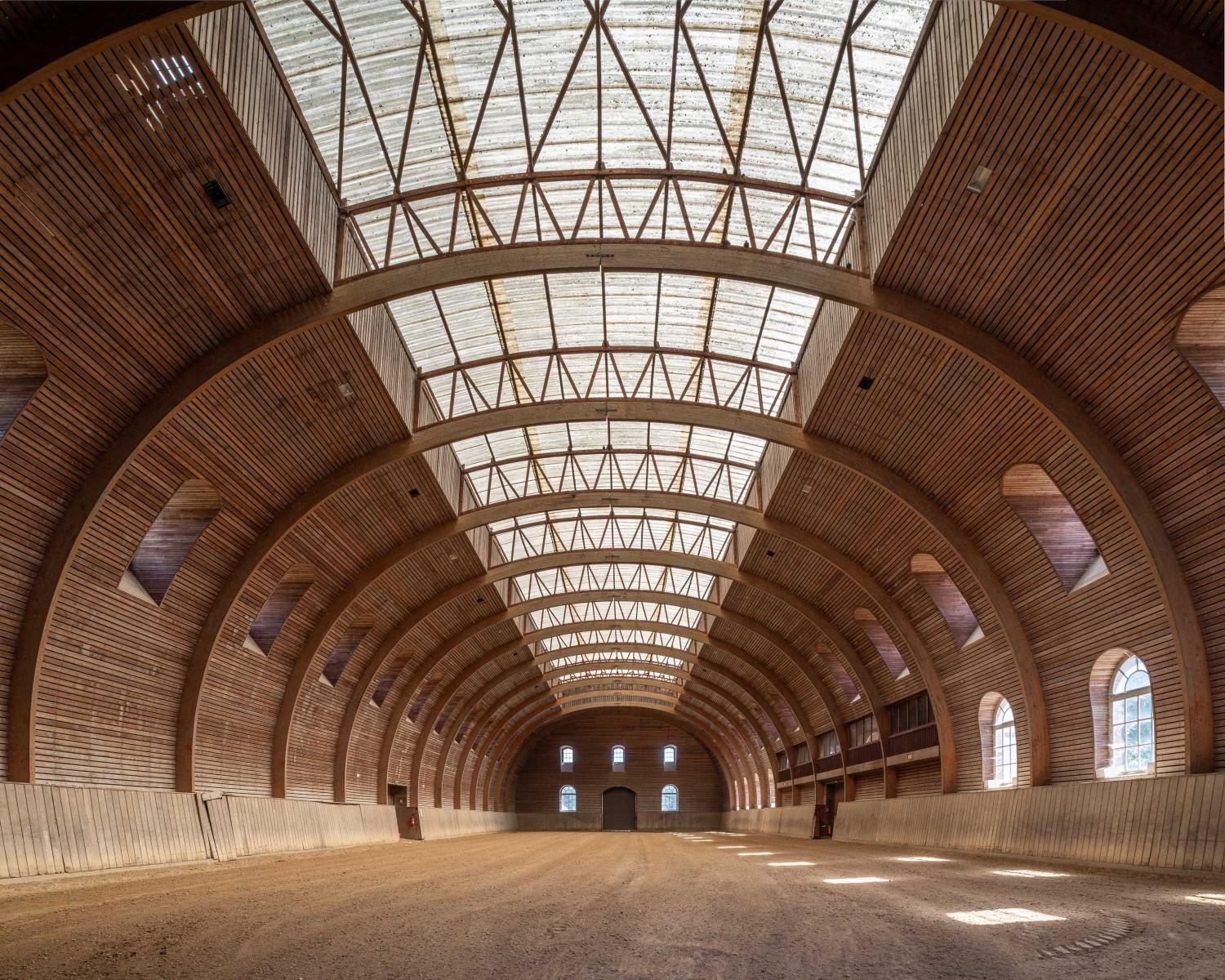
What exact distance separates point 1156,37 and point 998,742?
2144cm

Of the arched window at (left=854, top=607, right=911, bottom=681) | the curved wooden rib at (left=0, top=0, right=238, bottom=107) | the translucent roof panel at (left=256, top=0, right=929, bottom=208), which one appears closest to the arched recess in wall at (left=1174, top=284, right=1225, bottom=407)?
the translucent roof panel at (left=256, top=0, right=929, bottom=208)

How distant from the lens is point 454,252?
61.6 ft

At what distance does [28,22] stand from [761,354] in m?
17.2

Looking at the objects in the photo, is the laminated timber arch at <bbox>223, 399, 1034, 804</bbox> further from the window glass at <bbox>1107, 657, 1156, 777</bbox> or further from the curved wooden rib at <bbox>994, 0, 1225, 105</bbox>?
the curved wooden rib at <bbox>994, 0, 1225, 105</bbox>

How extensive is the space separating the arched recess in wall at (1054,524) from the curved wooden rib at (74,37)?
17.9 metres

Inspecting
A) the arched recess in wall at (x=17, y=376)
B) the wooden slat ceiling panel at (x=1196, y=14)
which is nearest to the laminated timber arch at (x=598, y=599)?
the arched recess in wall at (x=17, y=376)

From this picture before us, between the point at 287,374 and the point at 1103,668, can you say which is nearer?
the point at 287,374

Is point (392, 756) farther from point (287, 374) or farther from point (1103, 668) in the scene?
point (1103, 668)

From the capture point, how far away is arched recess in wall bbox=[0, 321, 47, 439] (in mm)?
15711

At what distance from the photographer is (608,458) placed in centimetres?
3306

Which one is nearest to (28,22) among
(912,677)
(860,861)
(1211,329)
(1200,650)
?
(1211,329)

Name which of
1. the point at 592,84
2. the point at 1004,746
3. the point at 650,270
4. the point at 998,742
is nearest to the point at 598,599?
the point at 998,742

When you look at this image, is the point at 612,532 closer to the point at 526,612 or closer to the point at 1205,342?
the point at 526,612

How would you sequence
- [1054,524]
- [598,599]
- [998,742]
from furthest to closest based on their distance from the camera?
[598,599]
[998,742]
[1054,524]
